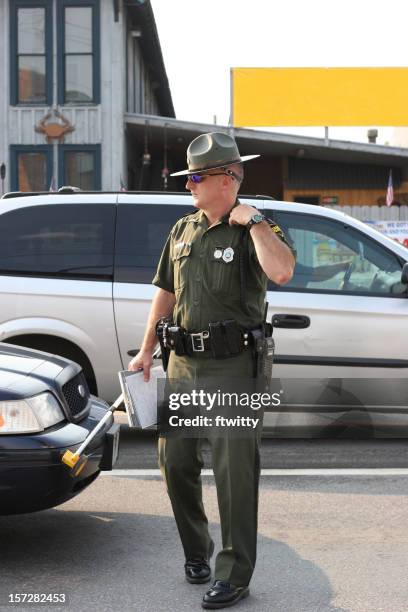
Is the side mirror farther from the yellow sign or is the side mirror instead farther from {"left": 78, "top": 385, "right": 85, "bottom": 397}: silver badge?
the yellow sign

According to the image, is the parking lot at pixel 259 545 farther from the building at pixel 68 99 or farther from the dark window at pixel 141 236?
the building at pixel 68 99

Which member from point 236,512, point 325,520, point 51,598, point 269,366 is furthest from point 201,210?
point 325,520

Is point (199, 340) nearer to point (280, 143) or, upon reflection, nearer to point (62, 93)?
point (62, 93)

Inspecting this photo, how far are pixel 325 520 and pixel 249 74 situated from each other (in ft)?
55.6

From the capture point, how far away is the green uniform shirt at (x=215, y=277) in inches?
150

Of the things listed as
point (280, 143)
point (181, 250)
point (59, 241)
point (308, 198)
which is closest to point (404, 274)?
point (59, 241)

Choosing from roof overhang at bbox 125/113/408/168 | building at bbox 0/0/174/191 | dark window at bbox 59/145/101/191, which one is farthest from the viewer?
roof overhang at bbox 125/113/408/168

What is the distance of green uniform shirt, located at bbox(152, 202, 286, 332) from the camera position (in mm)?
3818

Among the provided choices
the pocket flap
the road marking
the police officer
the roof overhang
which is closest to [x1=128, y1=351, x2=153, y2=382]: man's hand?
the police officer

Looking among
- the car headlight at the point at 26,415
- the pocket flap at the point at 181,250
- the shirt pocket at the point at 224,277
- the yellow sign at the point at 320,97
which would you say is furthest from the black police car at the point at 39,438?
the yellow sign at the point at 320,97

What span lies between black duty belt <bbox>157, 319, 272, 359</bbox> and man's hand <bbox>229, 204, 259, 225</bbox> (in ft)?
1.36

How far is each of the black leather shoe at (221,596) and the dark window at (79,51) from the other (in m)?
17.5

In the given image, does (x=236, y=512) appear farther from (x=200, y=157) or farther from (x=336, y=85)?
(x=336, y=85)

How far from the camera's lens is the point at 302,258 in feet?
23.4
